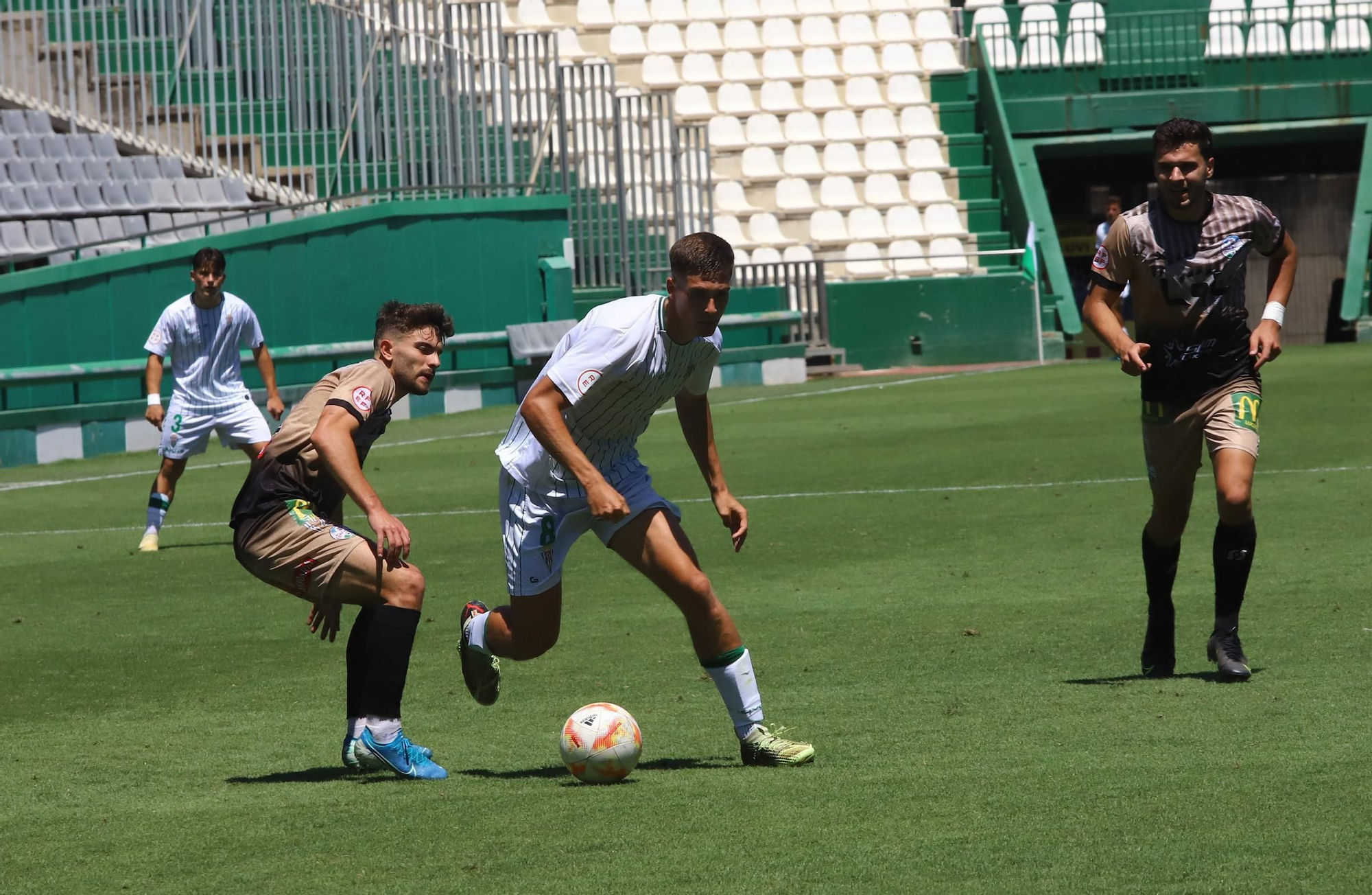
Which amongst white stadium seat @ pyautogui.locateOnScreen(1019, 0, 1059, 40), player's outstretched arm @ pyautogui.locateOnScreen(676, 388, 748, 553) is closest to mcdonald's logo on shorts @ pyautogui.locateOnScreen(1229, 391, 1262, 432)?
player's outstretched arm @ pyautogui.locateOnScreen(676, 388, 748, 553)

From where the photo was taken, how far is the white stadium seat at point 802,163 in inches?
1246

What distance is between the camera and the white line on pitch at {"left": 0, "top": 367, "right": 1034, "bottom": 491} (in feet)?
57.5

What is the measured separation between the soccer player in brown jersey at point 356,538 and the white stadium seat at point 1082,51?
26606 mm

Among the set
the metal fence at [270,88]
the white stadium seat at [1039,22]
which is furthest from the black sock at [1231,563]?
the white stadium seat at [1039,22]

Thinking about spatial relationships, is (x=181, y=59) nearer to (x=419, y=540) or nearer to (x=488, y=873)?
(x=419, y=540)

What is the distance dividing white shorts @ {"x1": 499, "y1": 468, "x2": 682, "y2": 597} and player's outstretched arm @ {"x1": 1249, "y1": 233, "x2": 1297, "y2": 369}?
2.46m

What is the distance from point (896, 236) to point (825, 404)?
30.8ft

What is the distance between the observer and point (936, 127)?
3228cm

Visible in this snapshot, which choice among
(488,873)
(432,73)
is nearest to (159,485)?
(488,873)

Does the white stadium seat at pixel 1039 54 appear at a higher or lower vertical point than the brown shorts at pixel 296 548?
higher

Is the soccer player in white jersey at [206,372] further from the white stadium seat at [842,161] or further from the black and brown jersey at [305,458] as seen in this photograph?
the white stadium seat at [842,161]

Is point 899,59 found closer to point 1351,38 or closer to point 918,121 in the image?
point 918,121

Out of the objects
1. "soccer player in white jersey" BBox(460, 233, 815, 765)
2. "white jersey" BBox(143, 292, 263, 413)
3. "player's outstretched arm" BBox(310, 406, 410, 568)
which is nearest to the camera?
"player's outstretched arm" BBox(310, 406, 410, 568)

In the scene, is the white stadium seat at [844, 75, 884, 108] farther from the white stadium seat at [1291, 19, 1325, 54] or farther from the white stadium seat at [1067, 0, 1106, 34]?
the white stadium seat at [1291, 19, 1325, 54]
